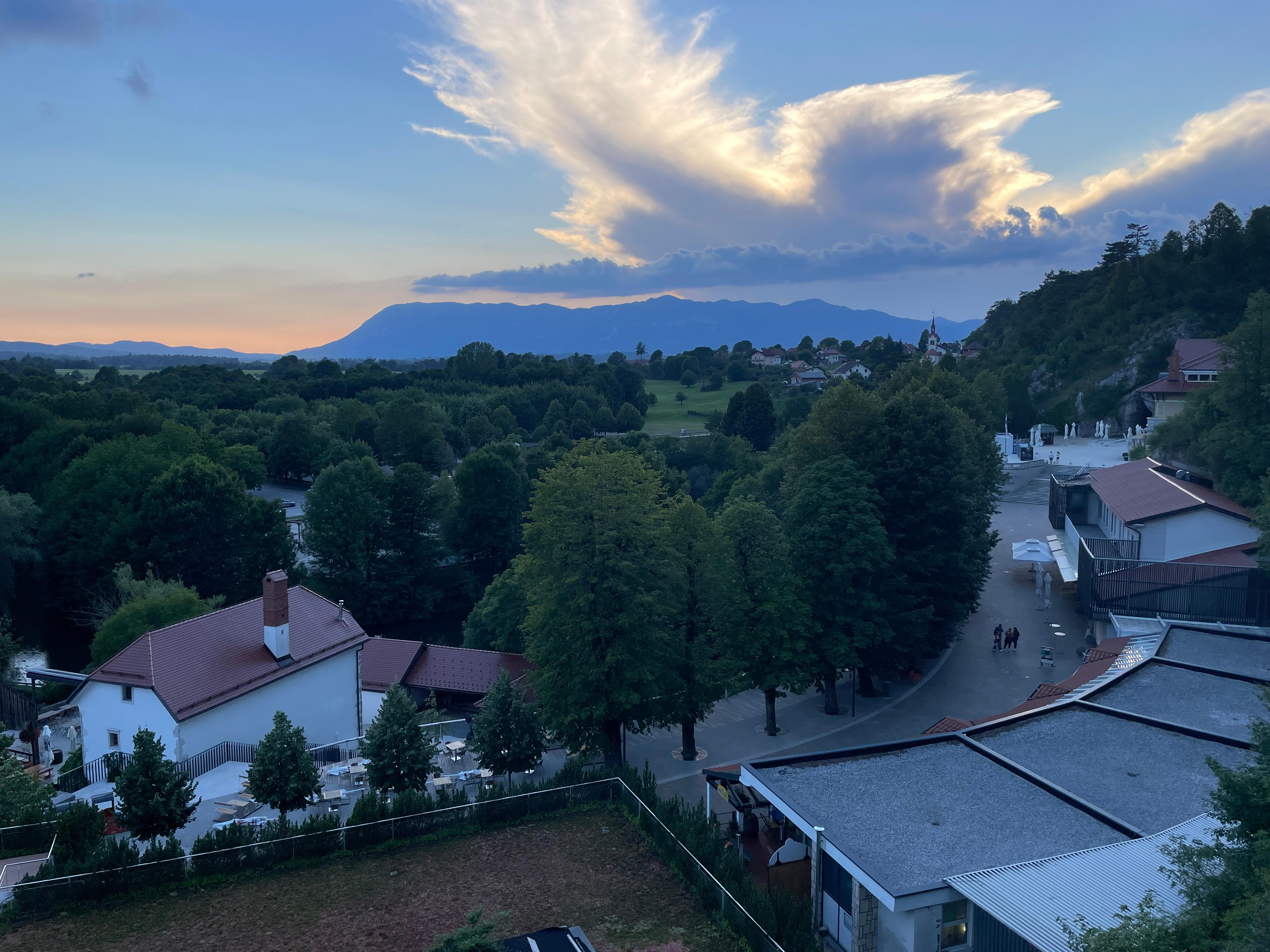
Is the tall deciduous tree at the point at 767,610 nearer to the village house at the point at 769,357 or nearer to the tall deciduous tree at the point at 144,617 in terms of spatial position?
the tall deciduous tree at the point at 144,617

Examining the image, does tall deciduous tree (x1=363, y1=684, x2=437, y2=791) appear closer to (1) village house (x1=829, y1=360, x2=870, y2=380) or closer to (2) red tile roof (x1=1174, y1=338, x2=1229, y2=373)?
(2) red tile roof (x1=1174, y1=338, x2=1229, y2=373)

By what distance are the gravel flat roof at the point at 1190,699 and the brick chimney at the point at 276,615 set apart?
2139 cm

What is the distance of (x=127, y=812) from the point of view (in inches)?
633

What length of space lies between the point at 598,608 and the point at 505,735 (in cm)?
396

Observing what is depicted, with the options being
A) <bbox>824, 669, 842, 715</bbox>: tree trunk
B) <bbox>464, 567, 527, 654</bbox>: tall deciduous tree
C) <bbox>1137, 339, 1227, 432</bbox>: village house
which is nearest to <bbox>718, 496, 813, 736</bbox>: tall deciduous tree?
<bbox>824, 669, 842, 715</bbox>: tree trunk

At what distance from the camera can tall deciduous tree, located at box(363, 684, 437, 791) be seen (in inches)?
739

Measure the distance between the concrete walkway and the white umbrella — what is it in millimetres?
2130

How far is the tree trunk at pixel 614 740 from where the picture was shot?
2162 centimetres

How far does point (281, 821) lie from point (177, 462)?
121 feet

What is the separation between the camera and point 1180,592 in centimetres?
2570

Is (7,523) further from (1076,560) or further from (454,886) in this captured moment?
(1076,560)

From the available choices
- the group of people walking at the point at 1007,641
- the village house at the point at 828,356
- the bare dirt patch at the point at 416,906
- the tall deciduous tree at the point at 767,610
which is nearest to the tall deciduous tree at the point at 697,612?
the tall deciduous tree at the point at 767,610

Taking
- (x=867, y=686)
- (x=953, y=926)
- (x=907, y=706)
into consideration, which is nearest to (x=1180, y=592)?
(x=907, y=706)

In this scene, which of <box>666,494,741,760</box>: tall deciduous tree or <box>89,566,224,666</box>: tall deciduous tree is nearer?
<box>666,494,741,760</box>: tall deciduous tree
